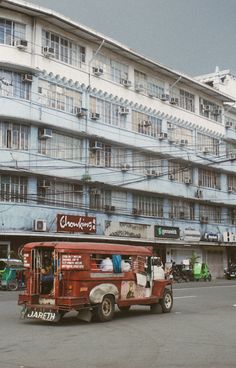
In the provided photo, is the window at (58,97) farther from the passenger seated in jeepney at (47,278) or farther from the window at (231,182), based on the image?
the window at (231,182)

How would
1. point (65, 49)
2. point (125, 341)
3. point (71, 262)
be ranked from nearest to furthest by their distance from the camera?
point (125, 341)
point (71, 262)
point (65, 49)

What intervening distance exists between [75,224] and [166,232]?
377 inches

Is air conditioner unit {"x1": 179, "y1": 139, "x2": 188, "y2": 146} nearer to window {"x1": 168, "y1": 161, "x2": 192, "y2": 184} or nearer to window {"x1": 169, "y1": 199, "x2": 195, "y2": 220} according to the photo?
window {"x1": 168, "y1": 161, "x2": 192, "y2": 184}

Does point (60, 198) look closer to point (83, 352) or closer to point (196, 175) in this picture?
point (196, 175)

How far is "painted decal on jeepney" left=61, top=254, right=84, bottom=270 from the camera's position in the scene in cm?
1295

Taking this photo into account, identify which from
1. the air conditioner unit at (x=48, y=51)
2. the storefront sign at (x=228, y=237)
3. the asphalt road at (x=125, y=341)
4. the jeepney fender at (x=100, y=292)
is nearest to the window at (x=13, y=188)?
the air conditioner unit at (x=48, y=51)

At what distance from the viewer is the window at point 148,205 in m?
38.4

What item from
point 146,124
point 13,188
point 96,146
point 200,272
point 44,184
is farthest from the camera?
point 200,272

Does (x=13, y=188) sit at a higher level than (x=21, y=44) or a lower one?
lower

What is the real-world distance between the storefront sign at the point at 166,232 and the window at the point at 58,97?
10.7 metres

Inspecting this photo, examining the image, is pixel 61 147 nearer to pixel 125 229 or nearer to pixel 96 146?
pixel 96 146

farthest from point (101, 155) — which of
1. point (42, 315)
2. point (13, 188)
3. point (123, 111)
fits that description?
point (42, 315)

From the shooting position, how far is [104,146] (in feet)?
118

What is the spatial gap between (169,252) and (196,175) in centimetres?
681
